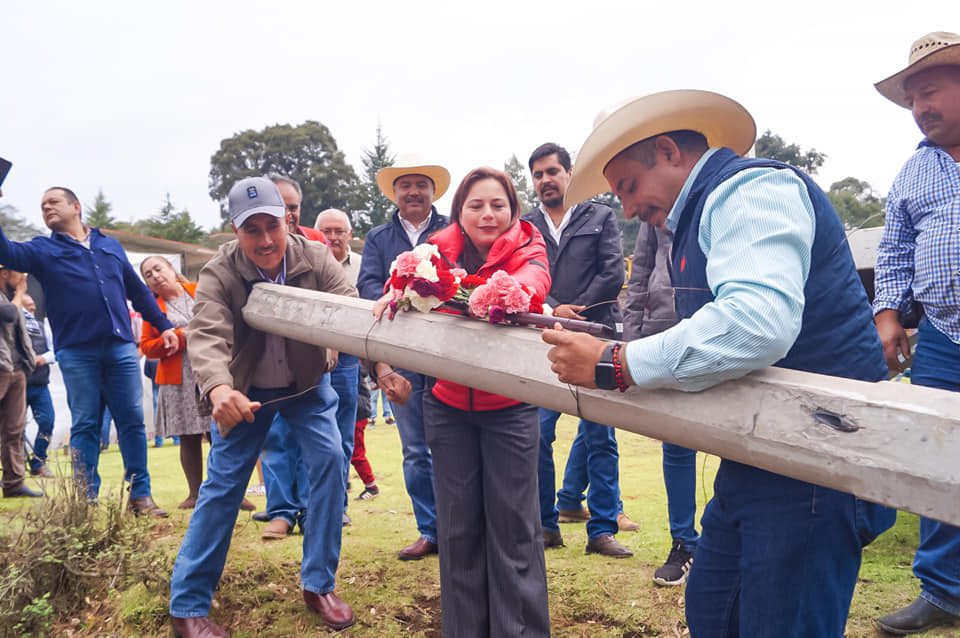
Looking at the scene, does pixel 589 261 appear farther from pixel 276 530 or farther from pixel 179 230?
pixel 179 230

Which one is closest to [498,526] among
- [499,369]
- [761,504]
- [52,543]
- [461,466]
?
[461,466]

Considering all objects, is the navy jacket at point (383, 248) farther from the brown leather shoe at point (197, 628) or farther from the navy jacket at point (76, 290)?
the brown leather shoe at point (197, 628)

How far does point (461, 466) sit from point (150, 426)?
12641 mm

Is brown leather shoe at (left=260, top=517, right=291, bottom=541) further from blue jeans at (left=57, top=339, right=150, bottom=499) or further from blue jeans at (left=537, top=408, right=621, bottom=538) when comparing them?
blue jeans at (left=537, top=408, right=621, bottom=538)

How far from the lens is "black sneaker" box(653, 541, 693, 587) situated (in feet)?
13.2

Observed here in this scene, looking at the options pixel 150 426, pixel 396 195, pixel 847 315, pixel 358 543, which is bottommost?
pixel 150 426

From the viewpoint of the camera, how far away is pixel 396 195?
5.51 m

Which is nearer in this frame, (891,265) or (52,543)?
(891,265)

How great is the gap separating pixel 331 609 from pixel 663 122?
3.00 meters

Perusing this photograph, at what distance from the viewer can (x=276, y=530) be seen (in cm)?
509

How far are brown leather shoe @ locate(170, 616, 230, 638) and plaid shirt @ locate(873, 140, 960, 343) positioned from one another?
3809 mm

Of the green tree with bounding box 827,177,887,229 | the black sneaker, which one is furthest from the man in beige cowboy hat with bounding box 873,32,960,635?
the green tree with bounding box 827,177,887,229

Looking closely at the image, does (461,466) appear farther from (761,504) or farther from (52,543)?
(52,543)

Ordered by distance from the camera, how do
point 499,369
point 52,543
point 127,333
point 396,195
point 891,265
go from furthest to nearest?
point 127,333 < point 396,195 < point 52,543 < point 891,265 < point 499,369
